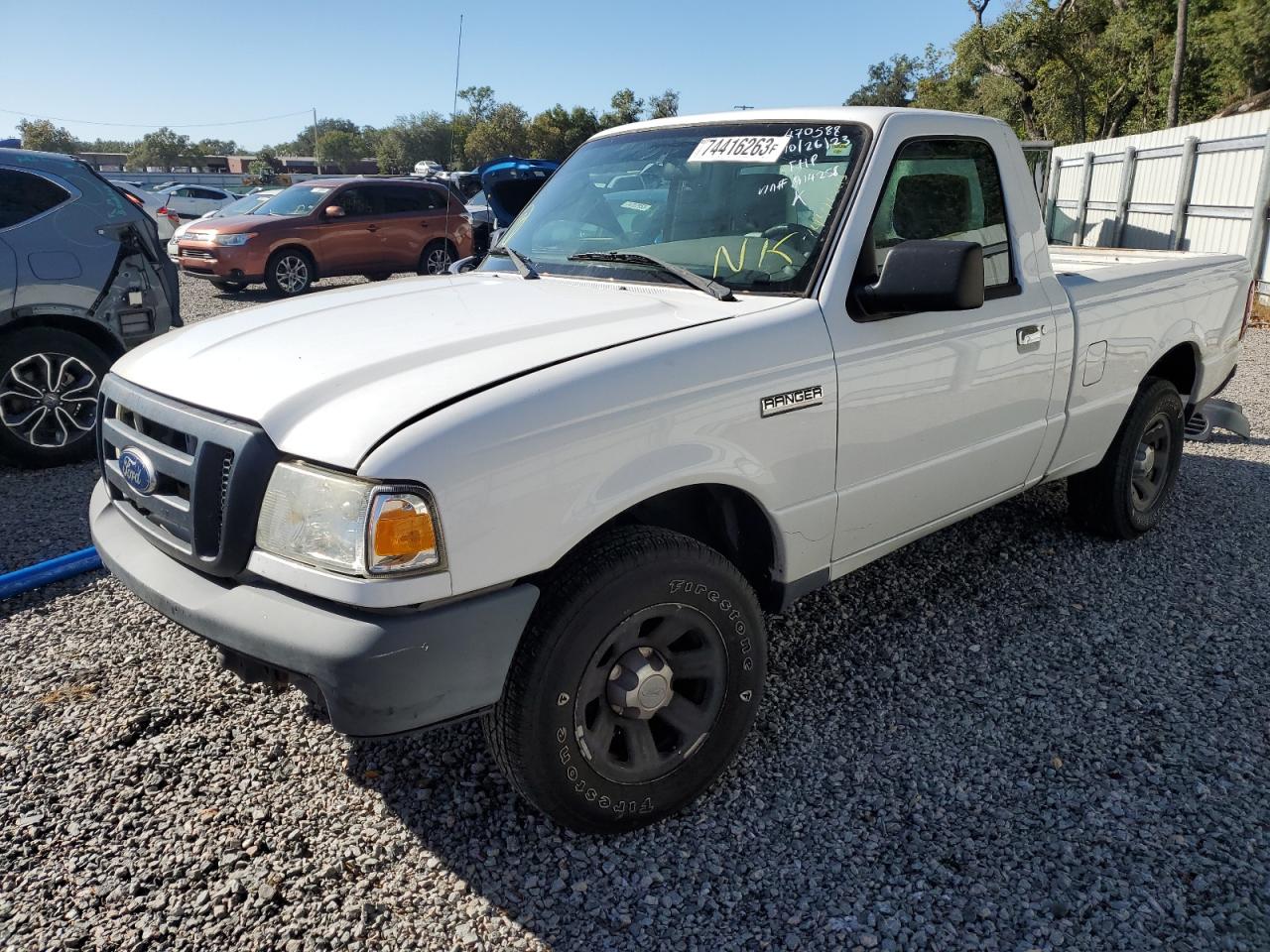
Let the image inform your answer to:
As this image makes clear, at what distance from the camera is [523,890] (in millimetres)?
2381

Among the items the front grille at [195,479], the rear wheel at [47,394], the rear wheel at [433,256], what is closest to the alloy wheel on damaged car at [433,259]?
the rear wheel at [433,256]

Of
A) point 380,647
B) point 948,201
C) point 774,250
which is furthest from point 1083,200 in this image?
point 380,647

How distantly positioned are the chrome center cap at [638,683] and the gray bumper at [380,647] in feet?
1.30

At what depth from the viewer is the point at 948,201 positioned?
11.1 ft

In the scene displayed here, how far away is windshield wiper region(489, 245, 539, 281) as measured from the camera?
3.40 m

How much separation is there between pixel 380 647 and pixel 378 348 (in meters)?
0.87

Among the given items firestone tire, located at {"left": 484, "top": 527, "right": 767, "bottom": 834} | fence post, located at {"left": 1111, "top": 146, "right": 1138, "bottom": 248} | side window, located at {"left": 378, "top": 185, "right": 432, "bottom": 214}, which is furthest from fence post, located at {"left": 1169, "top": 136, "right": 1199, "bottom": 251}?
firestone tire, located at {"left": 484, "top": 527, "right": 767, "bottom": 834}

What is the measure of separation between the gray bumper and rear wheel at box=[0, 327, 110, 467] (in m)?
4.09

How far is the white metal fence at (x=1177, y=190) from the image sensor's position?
1185 cm

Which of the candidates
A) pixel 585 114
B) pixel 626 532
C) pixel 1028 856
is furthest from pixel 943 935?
pixel 585 114

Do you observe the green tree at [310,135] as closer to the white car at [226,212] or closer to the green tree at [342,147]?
the green tree at [342,147]

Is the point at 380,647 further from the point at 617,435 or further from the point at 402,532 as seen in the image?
the point at 617,435

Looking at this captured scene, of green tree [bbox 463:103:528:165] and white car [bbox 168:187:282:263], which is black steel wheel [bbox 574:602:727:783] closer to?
white car [bbox 168:187:282:263]

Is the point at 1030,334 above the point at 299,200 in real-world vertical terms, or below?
below
